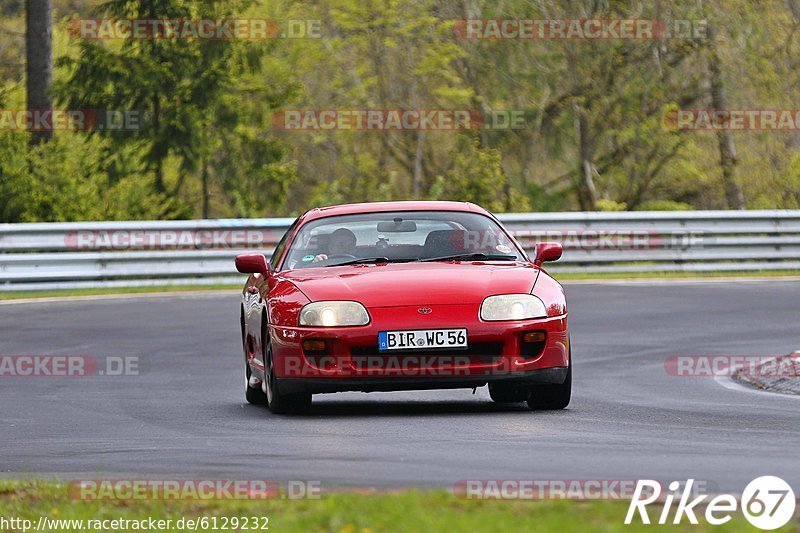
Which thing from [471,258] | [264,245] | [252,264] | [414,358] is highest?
[471,258]

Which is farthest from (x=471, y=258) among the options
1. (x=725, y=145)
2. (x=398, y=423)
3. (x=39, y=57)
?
(x=725, y=145)

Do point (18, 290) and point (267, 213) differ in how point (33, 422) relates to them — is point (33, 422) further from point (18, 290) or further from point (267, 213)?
point (267, 213)

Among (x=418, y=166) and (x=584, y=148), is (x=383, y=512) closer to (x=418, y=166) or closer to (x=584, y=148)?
(x=584, y=148)

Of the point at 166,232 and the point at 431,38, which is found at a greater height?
the point at 431,38

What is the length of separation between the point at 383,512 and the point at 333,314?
4242mm

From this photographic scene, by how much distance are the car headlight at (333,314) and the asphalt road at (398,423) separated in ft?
2.02

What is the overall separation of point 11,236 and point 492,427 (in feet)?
51.8

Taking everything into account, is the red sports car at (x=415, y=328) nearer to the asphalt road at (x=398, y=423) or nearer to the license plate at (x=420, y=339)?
the license plate at (x=420, y=339)

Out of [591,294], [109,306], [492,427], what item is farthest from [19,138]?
[492,427]

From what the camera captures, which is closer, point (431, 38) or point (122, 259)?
point (122, 259)

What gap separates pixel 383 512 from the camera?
614 centimetres

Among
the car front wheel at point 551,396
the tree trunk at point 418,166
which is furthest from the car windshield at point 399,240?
the tree trunk at point 418,166

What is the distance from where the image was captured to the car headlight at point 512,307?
10.3 meters

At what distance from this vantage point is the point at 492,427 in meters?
9.64
